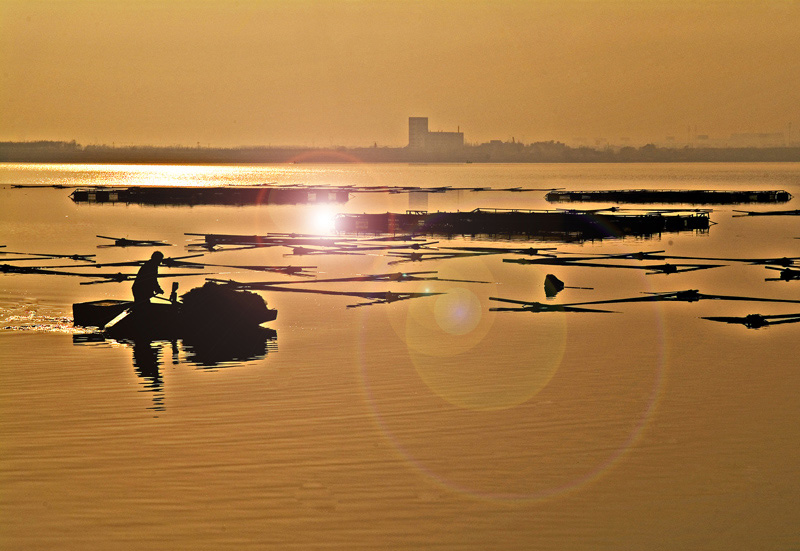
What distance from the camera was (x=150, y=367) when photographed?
34.9 m

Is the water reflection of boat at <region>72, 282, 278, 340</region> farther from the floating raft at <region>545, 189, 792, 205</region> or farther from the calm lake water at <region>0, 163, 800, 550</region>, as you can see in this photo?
the floating raft at <region>545, 189, 792, 205</region>

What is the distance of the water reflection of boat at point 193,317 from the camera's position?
39.6 metres

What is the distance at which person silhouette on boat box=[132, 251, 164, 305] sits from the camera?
127 ft

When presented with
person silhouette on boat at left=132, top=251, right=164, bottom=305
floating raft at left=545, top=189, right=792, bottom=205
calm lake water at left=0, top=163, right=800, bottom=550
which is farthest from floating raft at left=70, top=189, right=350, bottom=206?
person silhouette on boat at left=132, top=251, right=164, bottom=305

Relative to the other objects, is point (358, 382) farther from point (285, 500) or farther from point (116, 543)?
point (116, 543)

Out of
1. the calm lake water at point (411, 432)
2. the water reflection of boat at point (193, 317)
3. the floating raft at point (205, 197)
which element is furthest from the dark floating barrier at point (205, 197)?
the water reflection of boat at point (193, 317)

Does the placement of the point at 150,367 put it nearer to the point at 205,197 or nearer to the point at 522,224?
the point at 522,224

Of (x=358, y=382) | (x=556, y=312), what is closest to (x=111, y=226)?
(x=556, y=312)

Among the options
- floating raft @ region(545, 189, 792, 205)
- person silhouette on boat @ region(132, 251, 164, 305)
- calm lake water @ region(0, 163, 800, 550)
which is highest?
floating raft @ region(545, 189, 792, 205)

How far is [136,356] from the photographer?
1454 inches

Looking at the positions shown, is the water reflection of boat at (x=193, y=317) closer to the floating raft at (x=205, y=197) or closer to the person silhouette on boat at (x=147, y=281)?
the person silhouette on boat at (x=147, y=281)

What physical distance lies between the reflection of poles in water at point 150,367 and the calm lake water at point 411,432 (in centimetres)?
16

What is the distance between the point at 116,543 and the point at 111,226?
348ft

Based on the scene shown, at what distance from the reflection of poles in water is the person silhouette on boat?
5.96ft
